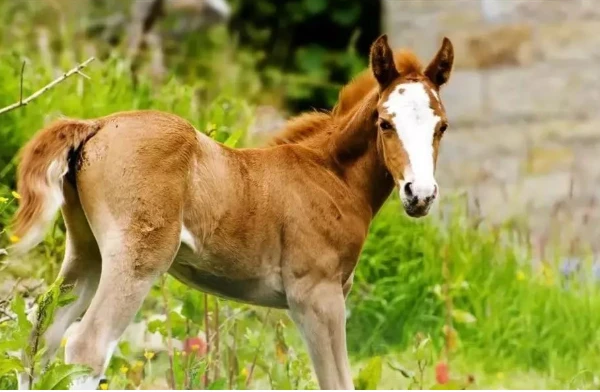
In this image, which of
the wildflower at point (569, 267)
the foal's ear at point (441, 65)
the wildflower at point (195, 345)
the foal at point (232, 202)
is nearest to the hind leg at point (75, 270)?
the foal at point (232, 202)

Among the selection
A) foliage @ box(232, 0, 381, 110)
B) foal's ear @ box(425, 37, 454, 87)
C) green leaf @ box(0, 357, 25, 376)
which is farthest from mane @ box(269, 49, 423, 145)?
foliage @ box(232, 0, 381, 110)

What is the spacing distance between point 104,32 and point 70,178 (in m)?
5.84

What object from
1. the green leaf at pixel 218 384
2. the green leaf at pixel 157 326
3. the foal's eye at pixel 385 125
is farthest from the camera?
the green leaf at pixel 157 326

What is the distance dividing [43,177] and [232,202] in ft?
1.74

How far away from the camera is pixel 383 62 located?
3.23 meters

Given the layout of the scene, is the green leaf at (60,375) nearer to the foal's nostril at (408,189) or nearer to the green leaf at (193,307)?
the foal's nostril at (408,189)

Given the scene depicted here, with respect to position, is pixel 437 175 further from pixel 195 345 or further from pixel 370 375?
pixel 370 375

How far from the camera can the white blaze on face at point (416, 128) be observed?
117 inches

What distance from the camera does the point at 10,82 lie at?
17.4 feet

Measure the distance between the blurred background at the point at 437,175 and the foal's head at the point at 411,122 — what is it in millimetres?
799

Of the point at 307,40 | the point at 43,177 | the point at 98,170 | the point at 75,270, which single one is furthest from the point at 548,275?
the point at 307,40

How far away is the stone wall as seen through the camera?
6.62 metres

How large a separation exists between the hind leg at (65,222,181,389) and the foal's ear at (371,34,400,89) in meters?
0.76

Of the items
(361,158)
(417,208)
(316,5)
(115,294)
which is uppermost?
(316,5)
